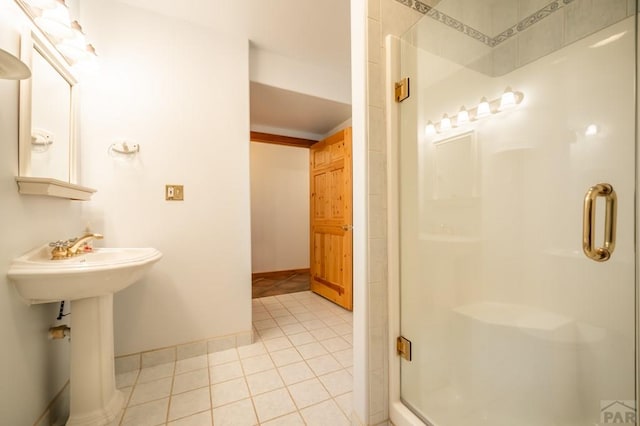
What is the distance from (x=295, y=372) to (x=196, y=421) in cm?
60

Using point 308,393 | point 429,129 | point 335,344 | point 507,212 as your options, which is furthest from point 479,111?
point 335,344

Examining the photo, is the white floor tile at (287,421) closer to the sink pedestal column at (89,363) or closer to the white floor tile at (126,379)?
the sink pedestal column at (89,363)

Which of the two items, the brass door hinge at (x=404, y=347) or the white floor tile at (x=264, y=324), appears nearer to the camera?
the brass door hinge at (x=404, y=347)

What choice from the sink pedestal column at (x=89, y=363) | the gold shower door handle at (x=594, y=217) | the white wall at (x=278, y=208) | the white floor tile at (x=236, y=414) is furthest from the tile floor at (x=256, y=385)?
the white wall at (x=278, y=208)

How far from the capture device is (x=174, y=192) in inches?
68.9

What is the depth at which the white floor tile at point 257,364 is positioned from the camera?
5.34 ft

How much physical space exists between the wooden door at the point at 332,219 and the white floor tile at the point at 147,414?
68.6 inches

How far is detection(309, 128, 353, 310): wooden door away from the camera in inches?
104

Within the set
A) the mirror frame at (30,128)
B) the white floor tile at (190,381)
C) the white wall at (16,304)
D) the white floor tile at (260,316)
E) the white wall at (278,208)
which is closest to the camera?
the white wall at (16,304)

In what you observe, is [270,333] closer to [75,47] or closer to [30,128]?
[30,128]

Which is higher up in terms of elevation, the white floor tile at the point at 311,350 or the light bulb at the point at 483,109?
the light bulb at the point at 483,109

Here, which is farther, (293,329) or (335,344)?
(293,329)

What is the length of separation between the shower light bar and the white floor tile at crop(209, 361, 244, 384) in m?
1.84

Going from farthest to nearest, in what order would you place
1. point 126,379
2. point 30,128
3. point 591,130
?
point 126,379
point 30,128
point 591,130
